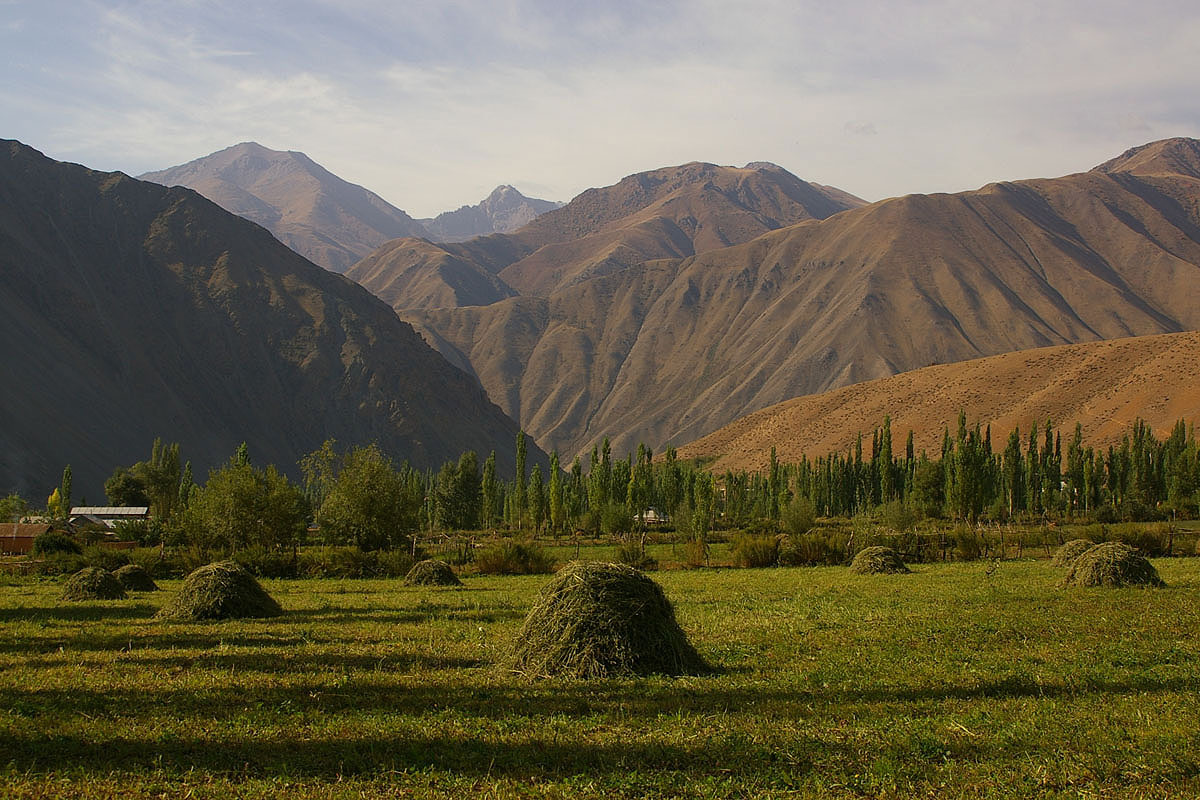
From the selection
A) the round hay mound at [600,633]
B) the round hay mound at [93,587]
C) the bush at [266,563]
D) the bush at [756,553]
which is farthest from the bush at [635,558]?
the round hay mound at [600,633]

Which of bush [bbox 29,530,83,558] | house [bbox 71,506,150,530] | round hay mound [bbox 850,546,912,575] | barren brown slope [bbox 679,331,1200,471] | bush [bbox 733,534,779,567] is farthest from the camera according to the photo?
barren brown slope [bbox 679,331,1200,471]

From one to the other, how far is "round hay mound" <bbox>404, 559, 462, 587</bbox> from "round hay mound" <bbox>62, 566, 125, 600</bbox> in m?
8.26

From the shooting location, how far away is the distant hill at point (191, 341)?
113875 millimetres

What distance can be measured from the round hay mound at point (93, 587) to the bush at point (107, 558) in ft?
27.5

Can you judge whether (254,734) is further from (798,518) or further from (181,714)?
(798,518)

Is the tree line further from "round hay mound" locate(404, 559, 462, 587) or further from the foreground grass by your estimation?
the foreground grass

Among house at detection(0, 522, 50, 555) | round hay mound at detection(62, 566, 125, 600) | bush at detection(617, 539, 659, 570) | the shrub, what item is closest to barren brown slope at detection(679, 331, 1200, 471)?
bush at detection(617, 539, 659, 570)

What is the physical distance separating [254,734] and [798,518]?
58729mm

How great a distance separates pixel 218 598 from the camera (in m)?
18.5

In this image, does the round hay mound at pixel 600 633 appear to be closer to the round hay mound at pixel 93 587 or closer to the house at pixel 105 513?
the round hay mound at pixel 93 587

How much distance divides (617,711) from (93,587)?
61.8 feet

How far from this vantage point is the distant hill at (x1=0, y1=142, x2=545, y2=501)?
114 m

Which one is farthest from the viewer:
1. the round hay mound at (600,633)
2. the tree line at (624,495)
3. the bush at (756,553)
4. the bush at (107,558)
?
the tree line at (624,495)

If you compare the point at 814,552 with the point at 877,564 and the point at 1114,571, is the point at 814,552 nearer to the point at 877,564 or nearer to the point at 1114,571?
the point at 877,564
